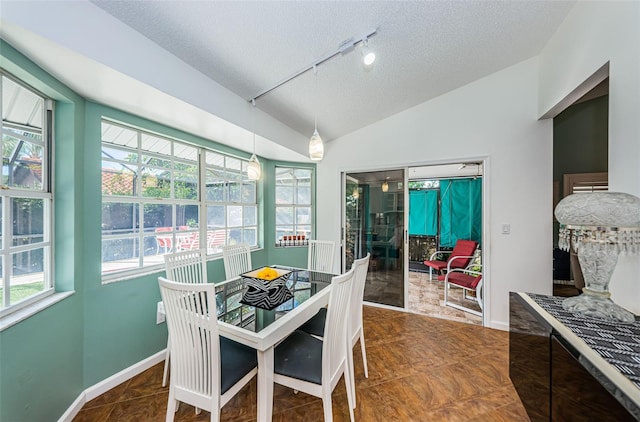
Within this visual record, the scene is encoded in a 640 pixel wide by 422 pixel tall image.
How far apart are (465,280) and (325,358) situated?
9.79 ft

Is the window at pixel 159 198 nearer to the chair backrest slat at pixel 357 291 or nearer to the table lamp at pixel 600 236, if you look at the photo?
the chair backrest slat at pixel 357 291

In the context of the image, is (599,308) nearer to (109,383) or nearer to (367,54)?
(367,54)

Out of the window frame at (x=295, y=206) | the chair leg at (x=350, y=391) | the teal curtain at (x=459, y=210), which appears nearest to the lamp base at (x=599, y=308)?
the chair leg at (x=350, y=391)

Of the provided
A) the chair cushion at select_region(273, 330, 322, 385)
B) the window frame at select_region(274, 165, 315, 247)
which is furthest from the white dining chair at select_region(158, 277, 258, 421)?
the window frame at select_region(274, 165, 315, 247)

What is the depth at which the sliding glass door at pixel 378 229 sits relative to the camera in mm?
3379

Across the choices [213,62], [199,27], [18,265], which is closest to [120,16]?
[199,27]

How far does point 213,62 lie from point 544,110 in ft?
10.4

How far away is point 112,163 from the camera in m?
1.98

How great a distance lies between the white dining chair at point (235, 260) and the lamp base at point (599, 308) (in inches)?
103

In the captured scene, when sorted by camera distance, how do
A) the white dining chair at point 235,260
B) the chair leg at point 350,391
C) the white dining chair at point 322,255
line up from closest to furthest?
the chair leg at point 350,391 → the white dining chair at point 235,260 → the white dining chair at point 322,255

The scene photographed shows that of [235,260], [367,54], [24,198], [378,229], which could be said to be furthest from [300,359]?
[378,229]

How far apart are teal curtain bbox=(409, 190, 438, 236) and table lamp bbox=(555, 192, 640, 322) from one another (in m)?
4.19

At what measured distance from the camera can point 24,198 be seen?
1.40 metres

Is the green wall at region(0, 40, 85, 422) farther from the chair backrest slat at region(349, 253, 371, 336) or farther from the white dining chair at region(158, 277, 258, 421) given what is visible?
the chair backrest slat at region(349, 253, 371, 336)
